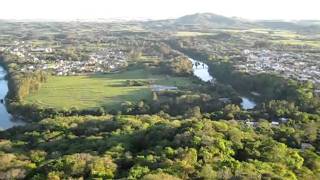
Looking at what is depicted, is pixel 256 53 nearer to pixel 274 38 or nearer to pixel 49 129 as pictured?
pixel 274 38

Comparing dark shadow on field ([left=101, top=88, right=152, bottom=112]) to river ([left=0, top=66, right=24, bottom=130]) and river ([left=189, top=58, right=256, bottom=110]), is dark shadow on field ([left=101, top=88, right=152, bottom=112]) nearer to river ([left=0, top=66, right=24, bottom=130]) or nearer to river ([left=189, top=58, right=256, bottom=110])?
river ([left=0, top=66, right=24, bottom=130])

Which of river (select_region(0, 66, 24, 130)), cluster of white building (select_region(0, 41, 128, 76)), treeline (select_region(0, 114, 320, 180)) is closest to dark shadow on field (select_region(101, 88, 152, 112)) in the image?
river (select_region(0, 66, 24, 130))

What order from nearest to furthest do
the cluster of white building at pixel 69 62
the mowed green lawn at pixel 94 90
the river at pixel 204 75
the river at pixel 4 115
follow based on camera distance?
the river at pixel 4 115, the mowed green lawn at pixel 94 90, the river at pixel 204 75, the cluster of white building at pixel 69 62

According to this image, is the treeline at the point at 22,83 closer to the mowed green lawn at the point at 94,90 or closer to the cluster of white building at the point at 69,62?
the mowed green lawn at the point at 94,90

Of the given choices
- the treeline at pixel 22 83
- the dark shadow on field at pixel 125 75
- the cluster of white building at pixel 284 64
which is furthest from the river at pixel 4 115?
the cluster of white building at pixel 284 64

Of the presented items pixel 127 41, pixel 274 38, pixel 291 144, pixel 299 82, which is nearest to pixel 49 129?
pixel 291 144

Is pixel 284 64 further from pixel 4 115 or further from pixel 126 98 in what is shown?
pixel 4 115
